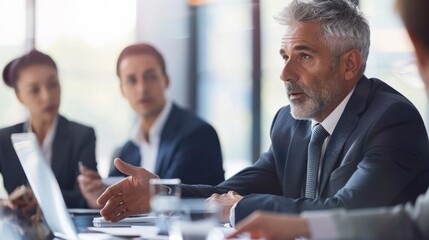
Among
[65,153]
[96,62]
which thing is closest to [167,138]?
[65,153]

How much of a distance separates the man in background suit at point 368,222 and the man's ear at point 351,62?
1.37m

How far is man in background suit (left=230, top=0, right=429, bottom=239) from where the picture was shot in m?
Answer: 1.48

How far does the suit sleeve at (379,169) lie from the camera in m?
2.39

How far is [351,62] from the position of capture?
9.55ft

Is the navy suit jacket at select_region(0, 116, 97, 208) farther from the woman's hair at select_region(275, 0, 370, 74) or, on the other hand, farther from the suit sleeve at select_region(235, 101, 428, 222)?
the suit sleeve at select_region(235, 101, 428, 222)

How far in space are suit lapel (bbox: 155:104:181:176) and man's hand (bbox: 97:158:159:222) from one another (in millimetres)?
1784

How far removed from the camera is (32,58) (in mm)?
4801

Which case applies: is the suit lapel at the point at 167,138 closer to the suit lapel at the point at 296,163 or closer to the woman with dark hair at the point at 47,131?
the woman with dark hair at the point at 47,131

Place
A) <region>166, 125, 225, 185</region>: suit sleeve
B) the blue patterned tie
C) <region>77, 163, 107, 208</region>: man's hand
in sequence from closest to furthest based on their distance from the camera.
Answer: the blue patterned tie < <region>77, 163, 107, 208</region>: man's hand < <region>166, 125, 225, 185</region>: suit sleeve

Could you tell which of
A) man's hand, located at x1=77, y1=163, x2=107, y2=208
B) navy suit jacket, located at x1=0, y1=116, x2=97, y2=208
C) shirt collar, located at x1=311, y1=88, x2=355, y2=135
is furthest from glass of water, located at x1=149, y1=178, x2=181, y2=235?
navy suit jacket, located at x1=0, y1=116, x2=97, y2=208

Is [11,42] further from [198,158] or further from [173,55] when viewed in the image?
[198,158]

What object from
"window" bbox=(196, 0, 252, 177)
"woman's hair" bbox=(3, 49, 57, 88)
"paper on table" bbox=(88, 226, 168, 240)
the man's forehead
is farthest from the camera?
"window" bbox=(196, 0, 252, 177)

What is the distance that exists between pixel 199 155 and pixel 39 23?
3.85m

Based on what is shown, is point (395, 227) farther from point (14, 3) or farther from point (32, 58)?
point (14, 3)
